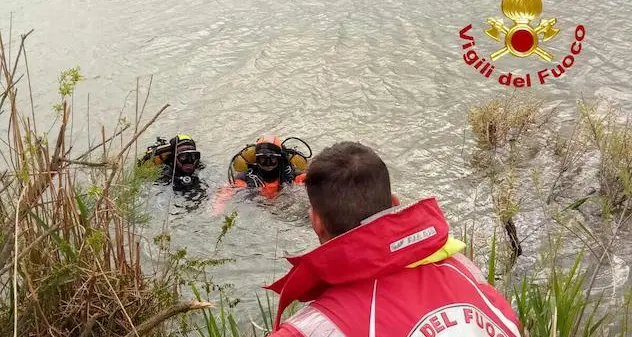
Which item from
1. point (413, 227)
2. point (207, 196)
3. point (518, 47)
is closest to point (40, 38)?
point (207, 196)

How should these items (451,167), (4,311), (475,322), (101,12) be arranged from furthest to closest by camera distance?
(101,12), (451,167), (4,311), (475,322)

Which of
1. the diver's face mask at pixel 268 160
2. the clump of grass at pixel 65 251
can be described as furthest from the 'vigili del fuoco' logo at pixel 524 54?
the clump of grass at pixel 65 251

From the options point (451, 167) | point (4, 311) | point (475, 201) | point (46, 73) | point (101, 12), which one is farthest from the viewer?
point (101, 12)

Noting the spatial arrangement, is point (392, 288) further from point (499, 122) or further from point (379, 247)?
point (499, 122)

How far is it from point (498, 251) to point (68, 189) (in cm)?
297

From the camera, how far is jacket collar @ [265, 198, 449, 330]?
2002 millimetres

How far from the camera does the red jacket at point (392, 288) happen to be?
1.96 meters

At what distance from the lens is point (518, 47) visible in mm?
7633

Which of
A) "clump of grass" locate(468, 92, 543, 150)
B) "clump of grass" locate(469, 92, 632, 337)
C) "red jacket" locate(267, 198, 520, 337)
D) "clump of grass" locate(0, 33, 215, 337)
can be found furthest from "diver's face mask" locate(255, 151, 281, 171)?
"red jacket" locate(267, 198, 520, 337)

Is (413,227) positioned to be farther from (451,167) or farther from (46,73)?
(46,73)

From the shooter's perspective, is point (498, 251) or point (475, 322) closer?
point (475, 322)

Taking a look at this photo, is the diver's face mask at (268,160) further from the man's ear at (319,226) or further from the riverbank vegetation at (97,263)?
the man's ear at (319,226)

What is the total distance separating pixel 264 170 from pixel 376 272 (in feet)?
17.3

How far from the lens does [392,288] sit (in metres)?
2.02
